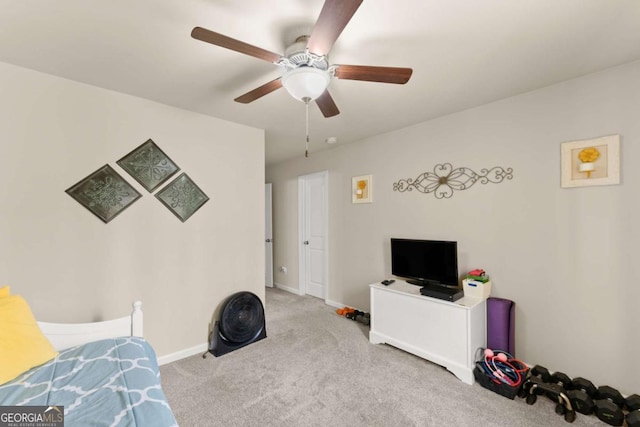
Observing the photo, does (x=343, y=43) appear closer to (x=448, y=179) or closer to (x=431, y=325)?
(x=448, y=179)

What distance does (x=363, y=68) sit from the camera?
5.01 feet

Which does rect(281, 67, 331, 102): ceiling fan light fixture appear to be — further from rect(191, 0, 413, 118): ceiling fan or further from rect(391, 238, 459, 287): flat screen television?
rect(391, 238, 459, 287): flat screen television

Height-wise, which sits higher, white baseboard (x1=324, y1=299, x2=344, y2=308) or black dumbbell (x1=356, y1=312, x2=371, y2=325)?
black dumbbell (x1=356, y1=312, x2=371, y2=325)

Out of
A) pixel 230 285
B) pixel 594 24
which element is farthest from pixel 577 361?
pixel 230 285

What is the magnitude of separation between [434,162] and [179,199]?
107 inches

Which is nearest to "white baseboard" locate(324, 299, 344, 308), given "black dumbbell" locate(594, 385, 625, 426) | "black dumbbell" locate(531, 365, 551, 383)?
"black dumbbell" locate(531, 365, 551, 383)

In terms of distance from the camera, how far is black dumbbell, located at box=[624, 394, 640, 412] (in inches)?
71.7

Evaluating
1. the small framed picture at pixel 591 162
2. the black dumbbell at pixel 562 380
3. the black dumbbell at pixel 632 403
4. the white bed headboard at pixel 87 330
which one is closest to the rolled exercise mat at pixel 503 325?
the black dumbbell at pixel 562 380

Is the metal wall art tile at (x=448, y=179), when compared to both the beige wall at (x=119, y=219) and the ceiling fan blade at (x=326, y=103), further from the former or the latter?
the beige wall at (x=119, y=219)

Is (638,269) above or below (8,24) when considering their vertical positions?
below

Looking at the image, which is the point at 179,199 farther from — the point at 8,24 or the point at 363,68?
the point at 363,68

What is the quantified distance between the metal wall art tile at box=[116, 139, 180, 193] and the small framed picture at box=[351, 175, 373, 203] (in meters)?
2.26

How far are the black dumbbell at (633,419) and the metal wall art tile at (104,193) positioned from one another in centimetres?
391

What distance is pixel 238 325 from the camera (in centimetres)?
287
